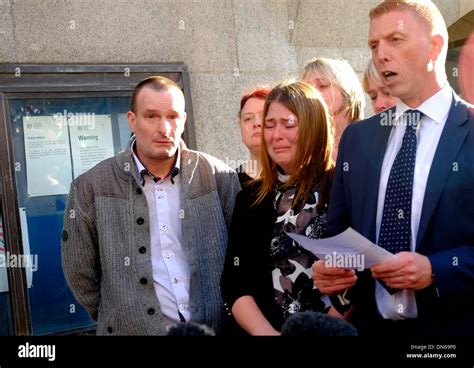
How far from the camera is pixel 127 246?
3.83 meters

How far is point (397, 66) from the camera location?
3.04 m

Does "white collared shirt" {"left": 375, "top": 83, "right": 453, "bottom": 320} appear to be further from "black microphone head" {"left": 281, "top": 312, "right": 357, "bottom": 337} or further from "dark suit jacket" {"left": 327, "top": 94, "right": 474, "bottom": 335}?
"black microphone head" {"left": 281, "top": 312, "right": 357, "bottom": 337}

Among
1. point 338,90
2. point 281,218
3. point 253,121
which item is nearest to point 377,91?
point 338,90

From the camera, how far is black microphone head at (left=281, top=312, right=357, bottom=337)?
2168 mm

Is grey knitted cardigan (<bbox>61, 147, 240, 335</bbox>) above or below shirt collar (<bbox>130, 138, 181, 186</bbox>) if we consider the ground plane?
below

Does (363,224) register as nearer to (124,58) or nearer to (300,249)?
(300,249)

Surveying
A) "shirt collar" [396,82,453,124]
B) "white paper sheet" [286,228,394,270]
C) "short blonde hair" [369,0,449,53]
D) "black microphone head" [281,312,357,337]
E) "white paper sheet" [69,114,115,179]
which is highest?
"short blonde hair" [369,0,449,53]

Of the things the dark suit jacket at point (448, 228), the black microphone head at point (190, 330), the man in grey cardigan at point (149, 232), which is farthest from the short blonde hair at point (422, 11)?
the black microphone head at point (190, 330)

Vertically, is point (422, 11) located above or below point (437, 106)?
above

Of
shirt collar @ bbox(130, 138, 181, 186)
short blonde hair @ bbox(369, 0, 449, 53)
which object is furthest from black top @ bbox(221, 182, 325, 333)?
short blonde hair @ bbox(369, 0, 449, 53)

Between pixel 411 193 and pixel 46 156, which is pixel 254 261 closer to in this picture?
pixel 411 193

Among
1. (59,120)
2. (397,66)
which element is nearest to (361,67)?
(59,120)

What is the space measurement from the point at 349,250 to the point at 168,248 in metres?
1.38

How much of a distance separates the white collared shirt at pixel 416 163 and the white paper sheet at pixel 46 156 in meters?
3.39
